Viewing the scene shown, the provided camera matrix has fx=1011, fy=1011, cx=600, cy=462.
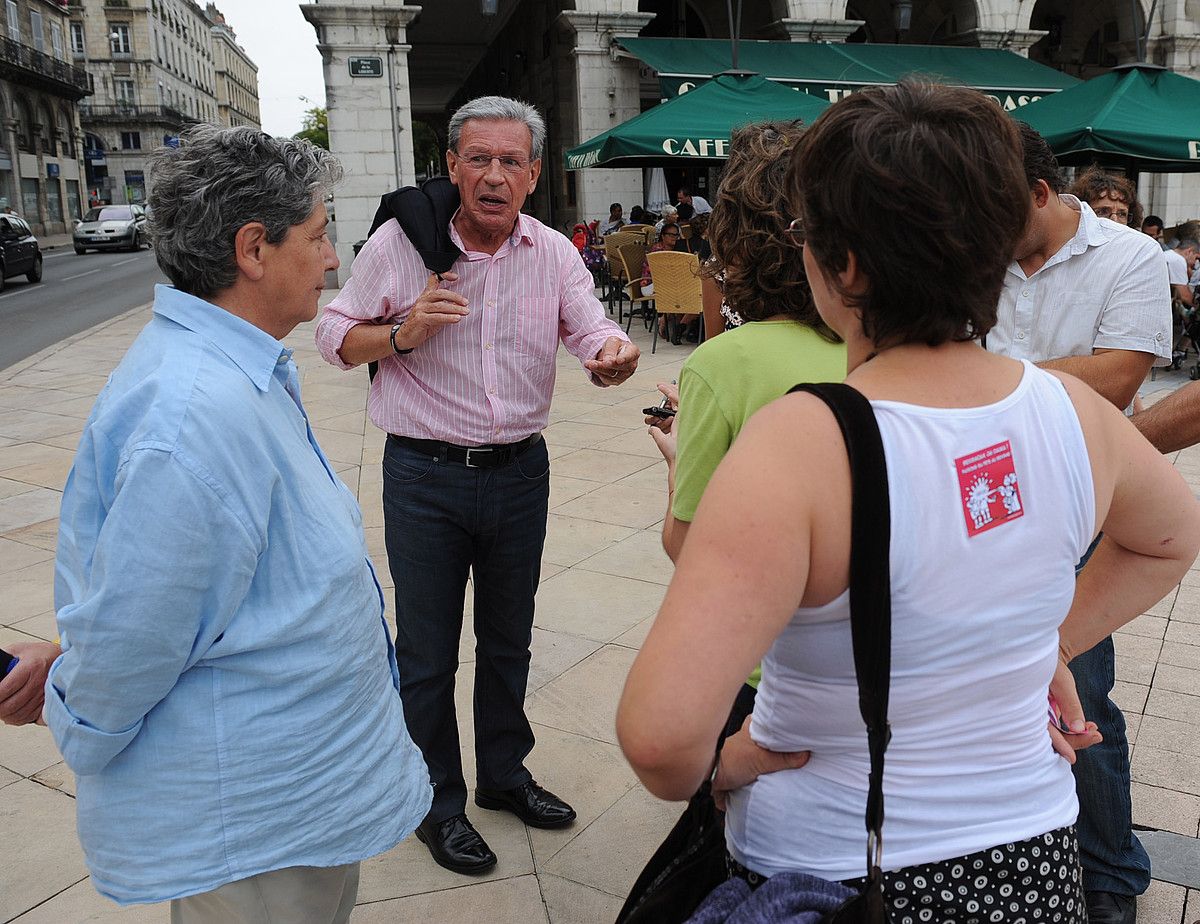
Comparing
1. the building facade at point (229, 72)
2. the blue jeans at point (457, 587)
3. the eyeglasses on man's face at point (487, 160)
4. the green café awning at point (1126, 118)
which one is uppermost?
the building facade at point (229, 72)

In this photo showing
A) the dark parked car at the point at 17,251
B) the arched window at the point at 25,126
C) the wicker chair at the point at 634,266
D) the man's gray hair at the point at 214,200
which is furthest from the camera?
the arched window at the point at 25,126

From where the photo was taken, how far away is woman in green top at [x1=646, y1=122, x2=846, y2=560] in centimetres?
185

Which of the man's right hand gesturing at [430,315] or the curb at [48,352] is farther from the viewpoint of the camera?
the curb at [48,352]

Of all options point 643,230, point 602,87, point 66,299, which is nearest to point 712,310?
point 643,230

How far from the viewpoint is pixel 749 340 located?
1891 millimetres

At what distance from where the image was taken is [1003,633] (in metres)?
1.21

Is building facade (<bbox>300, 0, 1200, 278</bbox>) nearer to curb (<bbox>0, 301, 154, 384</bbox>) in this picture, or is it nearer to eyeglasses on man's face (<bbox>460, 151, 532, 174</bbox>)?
curb (<bbox>0, 301, 154, 384</bbox>)

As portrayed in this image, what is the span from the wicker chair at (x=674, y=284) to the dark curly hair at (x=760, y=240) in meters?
8.52

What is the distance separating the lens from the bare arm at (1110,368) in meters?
2.62

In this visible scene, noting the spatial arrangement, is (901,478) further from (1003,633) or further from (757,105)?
(757,105)

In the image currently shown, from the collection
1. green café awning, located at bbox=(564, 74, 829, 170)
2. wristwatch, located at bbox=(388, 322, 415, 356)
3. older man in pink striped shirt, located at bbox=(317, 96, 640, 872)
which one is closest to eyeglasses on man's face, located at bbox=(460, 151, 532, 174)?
older man in pink striped shirt, located at bbox=(317, 96, 640, 872)

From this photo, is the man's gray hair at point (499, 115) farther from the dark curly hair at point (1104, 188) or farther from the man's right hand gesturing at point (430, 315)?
the dark curly hair at point (1104, 188)

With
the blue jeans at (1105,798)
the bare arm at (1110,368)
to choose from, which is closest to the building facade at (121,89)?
the bare arm at (1110,368)

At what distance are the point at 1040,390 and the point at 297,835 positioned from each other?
1352 millimetres
